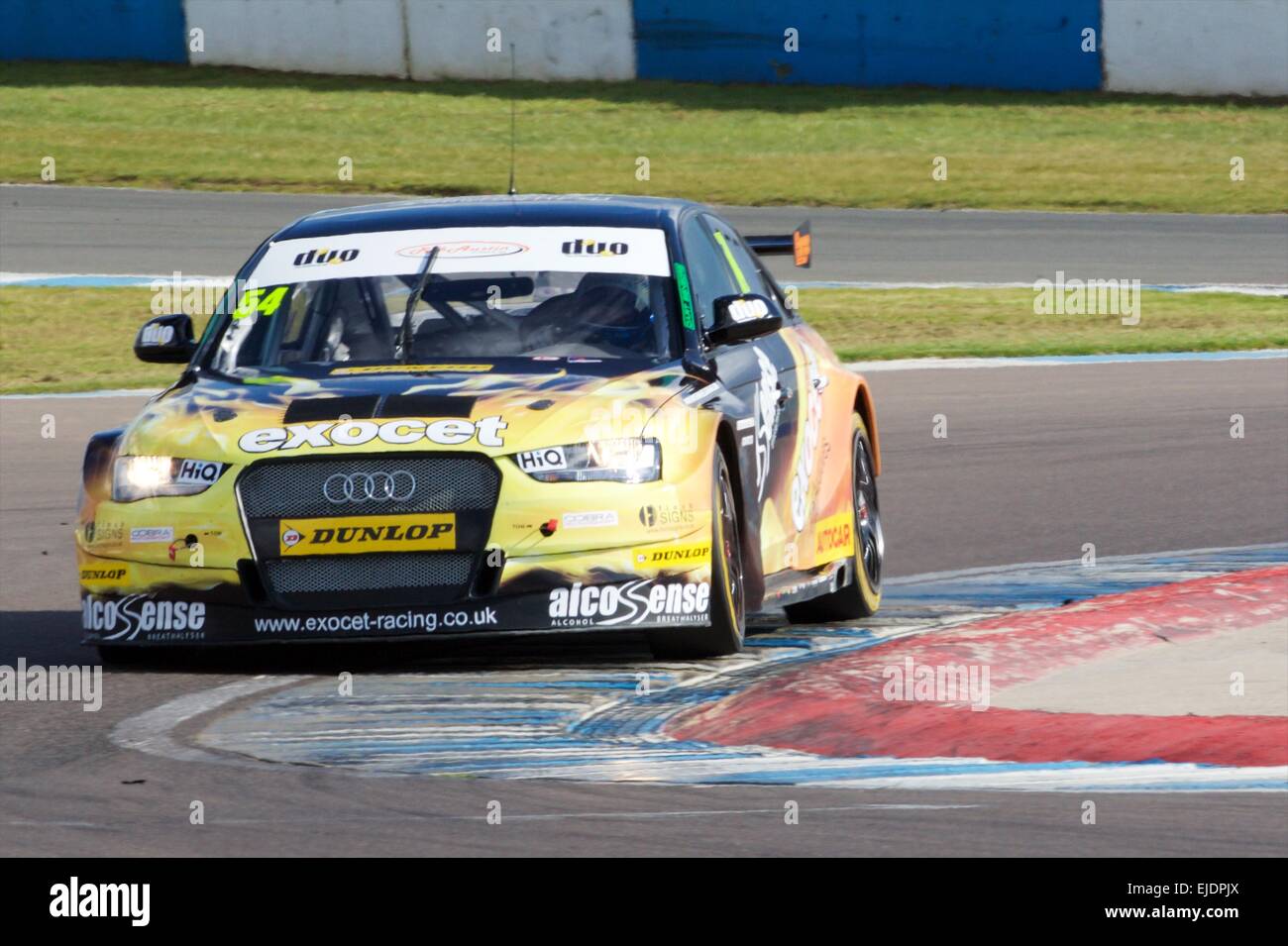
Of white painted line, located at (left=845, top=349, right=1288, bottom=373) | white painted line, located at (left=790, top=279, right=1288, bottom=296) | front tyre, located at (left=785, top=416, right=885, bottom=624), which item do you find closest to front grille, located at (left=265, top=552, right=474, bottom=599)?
front tyre, located at (left=785, top=416, right=885, bottom=624)

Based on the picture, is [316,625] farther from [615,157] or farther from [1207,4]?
[1207,4]

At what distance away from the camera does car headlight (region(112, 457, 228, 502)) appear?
7.63 m

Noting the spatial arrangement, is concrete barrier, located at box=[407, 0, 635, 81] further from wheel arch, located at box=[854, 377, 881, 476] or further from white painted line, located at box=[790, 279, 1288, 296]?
wheel arch, located at box=[854, 377, 881, 476]

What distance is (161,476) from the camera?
25.4 ft

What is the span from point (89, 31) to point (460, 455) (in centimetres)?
2996

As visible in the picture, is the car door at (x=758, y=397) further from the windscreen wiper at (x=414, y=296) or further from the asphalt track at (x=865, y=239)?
the asphalt track at (x=865, y=239)

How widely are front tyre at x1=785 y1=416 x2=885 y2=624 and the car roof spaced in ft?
4.20

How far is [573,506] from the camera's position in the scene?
7.53 metres

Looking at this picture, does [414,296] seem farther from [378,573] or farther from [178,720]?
[178,720]

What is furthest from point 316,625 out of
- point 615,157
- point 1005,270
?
point 615,157

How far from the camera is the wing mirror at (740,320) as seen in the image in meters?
8.41

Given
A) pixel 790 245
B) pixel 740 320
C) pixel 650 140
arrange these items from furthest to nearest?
pixel 650 140 < pixel 790 245 < pixel 740 320

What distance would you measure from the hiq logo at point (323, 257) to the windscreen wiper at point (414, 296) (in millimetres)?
260

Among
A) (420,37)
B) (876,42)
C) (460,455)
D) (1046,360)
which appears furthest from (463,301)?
(420,37)
